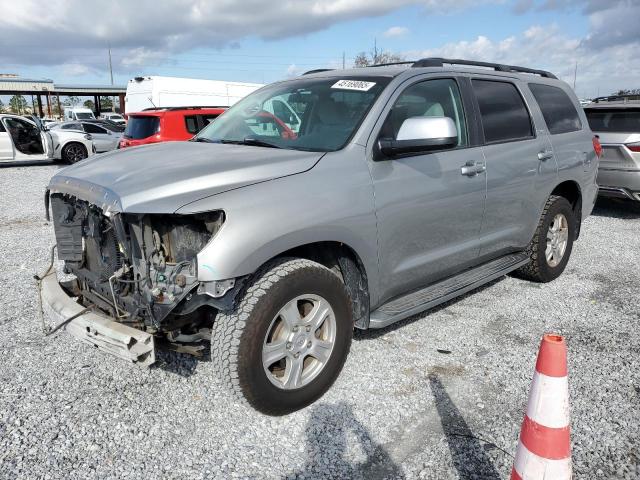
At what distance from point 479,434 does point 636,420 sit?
0.90 m

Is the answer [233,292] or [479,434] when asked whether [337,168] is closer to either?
[233,292]

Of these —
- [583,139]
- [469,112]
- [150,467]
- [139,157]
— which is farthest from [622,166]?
[150,467]

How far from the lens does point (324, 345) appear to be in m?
3.02

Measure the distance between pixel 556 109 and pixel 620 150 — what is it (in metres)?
3.48

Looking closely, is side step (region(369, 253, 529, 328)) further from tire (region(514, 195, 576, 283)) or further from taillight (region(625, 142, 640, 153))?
taillight (region(625, 142, 640, 153))

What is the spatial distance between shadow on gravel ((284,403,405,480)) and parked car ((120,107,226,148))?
961 cm

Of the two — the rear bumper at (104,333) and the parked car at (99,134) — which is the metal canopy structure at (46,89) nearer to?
the parked car at (99,134)

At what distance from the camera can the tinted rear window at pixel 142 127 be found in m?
11.6

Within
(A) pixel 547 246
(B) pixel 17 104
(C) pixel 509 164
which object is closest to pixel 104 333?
(C) pixel 509 164

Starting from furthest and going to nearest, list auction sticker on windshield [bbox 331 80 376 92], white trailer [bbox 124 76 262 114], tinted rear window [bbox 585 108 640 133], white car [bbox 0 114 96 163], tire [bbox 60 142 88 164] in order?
white trailer [bbox 124 76 262 114], tire [bbox 60 142 88 164], white car [bbox 0 114 96 163], tinted rear window [bbox 585 108 640 133], auction sticker on windshield [bbox 331 80 376 92]

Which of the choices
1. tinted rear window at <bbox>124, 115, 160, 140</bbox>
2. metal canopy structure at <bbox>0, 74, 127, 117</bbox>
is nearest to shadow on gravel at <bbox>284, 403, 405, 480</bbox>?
tinted rear window at <bbox>124, 115, 160, 140</bbox>

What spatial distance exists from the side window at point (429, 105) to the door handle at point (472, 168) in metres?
0.16

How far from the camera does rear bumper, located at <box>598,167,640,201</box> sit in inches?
302

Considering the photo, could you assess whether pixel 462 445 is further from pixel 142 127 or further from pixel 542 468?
pixel 142 127
